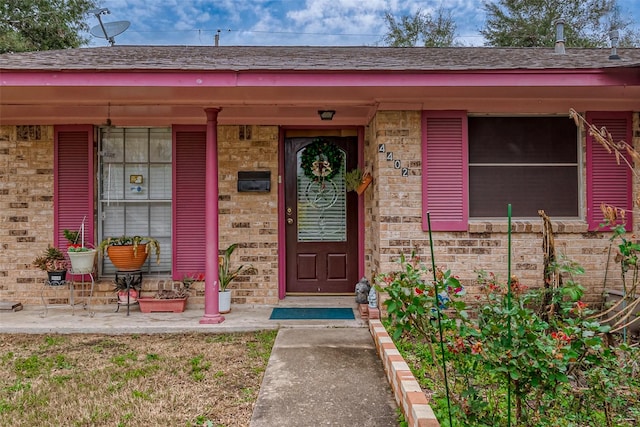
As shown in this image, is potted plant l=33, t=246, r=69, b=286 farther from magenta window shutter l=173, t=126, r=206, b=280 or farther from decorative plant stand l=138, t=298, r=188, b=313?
magenta window shutter l=173, t=126, r=206, b=280

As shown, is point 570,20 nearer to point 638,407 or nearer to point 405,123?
point 405,123

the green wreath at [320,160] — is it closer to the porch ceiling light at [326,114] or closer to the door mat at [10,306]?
the porch ceiling light at [326,114]

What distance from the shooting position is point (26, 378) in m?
3.15

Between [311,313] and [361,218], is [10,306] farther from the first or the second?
[361,218]

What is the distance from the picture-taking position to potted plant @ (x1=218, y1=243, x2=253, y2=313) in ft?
15.4

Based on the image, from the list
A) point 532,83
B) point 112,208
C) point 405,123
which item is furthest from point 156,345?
point 532,83

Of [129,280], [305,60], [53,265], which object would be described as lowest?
[129,280]

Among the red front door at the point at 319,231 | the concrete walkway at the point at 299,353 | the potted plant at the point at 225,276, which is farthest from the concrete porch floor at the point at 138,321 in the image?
the red front door at the point at 319,231

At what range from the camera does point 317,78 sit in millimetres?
3844

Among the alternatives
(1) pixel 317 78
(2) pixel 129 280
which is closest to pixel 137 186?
(2) pixel 129 280

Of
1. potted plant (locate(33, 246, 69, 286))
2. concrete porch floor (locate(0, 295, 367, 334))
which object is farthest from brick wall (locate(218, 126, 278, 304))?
potted plant (locate(33, 246, 69, 286))

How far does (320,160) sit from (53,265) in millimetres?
3232

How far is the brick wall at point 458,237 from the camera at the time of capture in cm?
436

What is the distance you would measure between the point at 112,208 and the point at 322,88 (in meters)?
2.99
